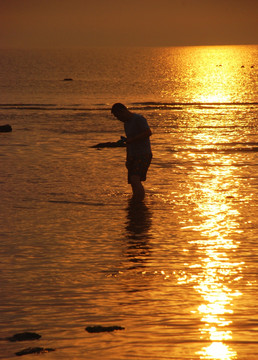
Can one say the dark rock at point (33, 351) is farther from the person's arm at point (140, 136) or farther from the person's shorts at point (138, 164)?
the person's shorts at point (138, 164)

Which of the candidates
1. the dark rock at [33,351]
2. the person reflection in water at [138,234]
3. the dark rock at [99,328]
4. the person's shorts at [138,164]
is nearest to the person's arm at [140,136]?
the person's shorts at [138,164]

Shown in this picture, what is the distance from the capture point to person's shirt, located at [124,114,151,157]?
11359mm

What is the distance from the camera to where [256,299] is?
Answer: 6590mm

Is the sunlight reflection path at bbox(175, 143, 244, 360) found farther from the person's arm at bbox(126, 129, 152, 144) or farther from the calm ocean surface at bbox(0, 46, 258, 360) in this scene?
the person's arm at bbox(126, 129, 152, 144)

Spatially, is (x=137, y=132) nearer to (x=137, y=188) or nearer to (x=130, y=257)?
(x=137, y=188)

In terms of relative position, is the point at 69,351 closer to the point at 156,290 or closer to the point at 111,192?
the point at 156,290

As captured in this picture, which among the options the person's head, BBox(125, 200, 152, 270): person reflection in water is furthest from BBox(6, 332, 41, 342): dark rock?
the person's head

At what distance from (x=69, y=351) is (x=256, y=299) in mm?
1890

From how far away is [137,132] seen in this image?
11.4 metres

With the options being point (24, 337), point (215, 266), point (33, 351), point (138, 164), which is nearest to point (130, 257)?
point (215, 266)

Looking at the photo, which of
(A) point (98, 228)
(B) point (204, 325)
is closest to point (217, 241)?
(A) point (98, 228)

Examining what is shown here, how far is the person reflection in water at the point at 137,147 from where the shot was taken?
1137cm

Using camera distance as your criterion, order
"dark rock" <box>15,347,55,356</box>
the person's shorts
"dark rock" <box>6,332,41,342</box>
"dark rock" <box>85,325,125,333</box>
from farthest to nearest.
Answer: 1. the person's shorts
2. "dark rock" <box>85,325,125,333</box>
3. "dark rock" <box>6,332,41,342</box>
4. "dark rock" <box>15,347,55,356</box>

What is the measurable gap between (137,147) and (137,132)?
0.28 m
